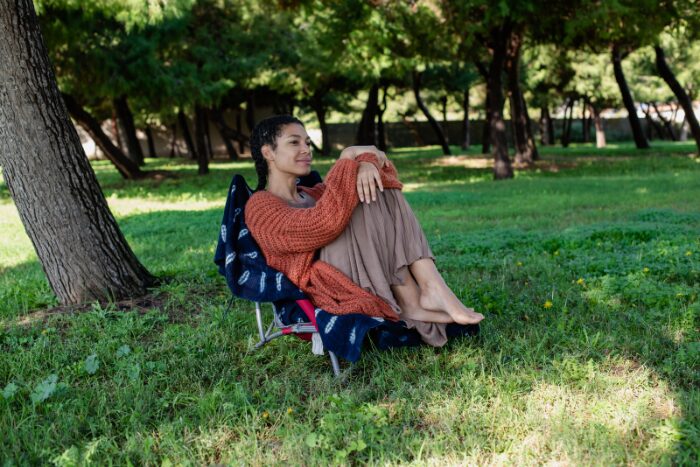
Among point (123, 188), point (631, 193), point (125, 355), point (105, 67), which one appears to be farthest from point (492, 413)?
point (123, 188)

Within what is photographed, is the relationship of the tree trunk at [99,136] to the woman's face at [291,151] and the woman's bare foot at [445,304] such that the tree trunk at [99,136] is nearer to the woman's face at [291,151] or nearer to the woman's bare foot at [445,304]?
the woman's face at [291,151]

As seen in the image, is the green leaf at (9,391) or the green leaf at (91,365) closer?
the green leaf at (9,391)

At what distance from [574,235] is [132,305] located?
14.4 feet

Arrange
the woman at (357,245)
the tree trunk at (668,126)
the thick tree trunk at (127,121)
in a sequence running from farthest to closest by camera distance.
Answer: the tree trunk at (668,126) → the thick tree trunk at (127,121) → the woman at (357,245)

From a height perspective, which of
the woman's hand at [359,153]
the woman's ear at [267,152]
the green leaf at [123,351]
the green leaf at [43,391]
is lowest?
the green leaf at [123,351]

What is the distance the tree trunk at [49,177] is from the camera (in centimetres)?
428

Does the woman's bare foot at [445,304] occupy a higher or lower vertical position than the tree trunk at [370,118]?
lower

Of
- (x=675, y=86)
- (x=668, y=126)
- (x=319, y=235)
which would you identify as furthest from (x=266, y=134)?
(x=668, y=126)

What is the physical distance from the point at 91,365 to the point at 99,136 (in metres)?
14.4

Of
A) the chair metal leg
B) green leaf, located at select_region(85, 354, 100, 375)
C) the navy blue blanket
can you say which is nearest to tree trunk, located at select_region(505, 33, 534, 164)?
the navy blue blanket

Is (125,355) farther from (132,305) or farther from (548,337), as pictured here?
(548,337)

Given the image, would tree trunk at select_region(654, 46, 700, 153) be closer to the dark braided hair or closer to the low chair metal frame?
the dark braided hair

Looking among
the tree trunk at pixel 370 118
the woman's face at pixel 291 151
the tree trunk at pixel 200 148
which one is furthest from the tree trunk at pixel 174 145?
the woman's face at pixel 291 151

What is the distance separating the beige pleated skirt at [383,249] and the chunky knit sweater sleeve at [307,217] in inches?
4.0
